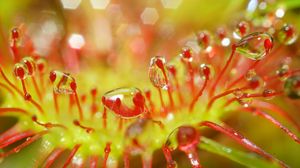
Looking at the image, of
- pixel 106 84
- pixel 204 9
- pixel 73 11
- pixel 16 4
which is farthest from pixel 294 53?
pixel 16 4

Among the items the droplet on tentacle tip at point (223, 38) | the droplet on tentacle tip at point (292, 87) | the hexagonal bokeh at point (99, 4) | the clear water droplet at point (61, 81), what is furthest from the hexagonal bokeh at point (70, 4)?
the droplet on tentacle tip at point (292, 87)

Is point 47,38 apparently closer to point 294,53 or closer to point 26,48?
point 26,48

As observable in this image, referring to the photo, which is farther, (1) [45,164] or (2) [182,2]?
(2) [182,2]

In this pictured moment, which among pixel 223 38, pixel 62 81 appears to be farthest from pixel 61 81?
pixel 223 38

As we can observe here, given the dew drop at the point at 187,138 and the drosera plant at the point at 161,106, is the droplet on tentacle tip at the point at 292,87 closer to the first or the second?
the drosera plant at the point at 161,106

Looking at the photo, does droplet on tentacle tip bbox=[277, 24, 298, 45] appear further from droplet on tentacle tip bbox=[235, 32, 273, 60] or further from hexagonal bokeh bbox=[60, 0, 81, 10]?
hexagonal bokeh bbox=[60, 0, 81, 10]

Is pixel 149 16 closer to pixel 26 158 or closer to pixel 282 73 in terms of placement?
pixel 282 73

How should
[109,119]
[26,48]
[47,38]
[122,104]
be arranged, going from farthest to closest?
1. [47,38]
2. [26,48]
3. [109,119]
4. [122,104]
